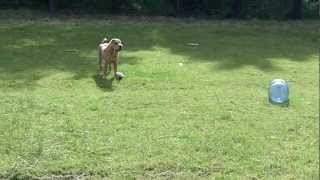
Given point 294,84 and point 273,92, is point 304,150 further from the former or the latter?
point 294,84

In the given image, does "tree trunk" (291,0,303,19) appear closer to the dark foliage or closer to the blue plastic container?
the dark foliage

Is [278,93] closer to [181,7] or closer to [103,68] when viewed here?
[103,68]

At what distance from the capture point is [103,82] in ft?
25.1

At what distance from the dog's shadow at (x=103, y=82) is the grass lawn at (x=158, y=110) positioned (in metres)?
0.01

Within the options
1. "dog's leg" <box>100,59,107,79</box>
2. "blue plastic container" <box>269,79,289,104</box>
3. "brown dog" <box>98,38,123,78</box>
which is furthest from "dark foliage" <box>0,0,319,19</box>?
"blue plastic container" <box>269,79,289,104</box>

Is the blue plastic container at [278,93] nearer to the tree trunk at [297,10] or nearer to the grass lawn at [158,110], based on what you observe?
the grass lawn at [158,110]

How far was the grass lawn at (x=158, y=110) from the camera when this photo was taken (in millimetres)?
4996

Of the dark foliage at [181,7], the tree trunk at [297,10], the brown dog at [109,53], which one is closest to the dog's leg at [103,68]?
the brown dog at [109,53]

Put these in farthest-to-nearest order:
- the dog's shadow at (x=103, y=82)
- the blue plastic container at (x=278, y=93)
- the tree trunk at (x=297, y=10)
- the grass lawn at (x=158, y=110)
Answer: the tree trunk at (x=297, y=10), the dog's shadow at (x=103, y=82), the blue plastic container at (x=278, y=93), the grass lawn at (x=158, y=110)

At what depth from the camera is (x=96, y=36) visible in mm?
11375

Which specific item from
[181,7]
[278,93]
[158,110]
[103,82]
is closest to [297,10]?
[181,7]

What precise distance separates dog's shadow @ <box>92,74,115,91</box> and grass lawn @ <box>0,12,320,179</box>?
0.5 inches

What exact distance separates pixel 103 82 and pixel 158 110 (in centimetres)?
131

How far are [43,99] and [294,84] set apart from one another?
296cm
